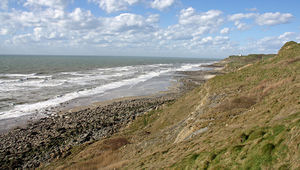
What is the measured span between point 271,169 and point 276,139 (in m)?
1.53

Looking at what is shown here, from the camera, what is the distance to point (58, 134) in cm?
2403

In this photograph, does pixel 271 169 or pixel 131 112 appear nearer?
pixel 271 169

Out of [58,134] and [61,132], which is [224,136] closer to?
[58,134]

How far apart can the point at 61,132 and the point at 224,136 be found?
1952 cm

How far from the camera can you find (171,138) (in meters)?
16.9

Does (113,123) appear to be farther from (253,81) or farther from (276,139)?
(276,139)

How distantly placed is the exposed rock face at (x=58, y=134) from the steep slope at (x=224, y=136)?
85.7 inches

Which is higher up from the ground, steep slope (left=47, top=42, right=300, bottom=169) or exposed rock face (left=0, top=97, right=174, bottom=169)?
steep slope (left=47, top=42, right=300, bottom=169)

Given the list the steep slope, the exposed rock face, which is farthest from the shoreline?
the steep slope

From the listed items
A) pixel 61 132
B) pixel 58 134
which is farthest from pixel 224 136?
pixel 61 132

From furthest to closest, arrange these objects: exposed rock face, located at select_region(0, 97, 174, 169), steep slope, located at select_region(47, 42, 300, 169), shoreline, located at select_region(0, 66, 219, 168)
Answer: shoreline, located at select_region(0, 66, 219, 168) → exposed rock face, located at select_region(0, 97, 174, 169) → steep slope, located at select_region(47, 42, 300, 169)

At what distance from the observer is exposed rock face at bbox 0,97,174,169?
758 inches

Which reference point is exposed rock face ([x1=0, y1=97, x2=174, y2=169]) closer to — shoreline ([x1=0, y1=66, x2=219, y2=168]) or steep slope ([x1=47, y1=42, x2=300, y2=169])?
shoreline ([x1=0, y1=66, x2=219, y2=168])

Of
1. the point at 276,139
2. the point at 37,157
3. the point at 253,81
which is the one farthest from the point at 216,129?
the point at 37,157
